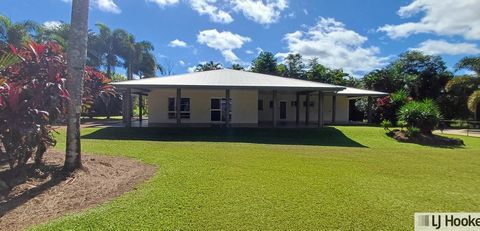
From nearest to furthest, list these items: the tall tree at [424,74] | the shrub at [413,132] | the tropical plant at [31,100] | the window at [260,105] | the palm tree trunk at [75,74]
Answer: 1. the tropical plant at [31,100]
2. the palm tree trunk at [75,74]
3. the shrub at [413,132]
4. the window at [260,105]
5. the tall tree at [424,74]

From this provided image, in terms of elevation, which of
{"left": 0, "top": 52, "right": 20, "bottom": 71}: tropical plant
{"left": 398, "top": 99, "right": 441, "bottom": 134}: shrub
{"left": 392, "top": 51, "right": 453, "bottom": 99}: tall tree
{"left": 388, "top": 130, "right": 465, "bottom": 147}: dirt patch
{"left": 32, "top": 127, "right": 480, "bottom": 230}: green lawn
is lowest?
{"left": 32, "top": 127, "right": 480, "bottom": 230}: green lawn

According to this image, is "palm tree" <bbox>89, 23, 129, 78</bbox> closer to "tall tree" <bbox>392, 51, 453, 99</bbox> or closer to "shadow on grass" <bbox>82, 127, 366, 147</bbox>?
"shadow on grass" <bbox>82, 127, 366, 147</bbox>

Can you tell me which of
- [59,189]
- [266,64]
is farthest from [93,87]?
[266,64]

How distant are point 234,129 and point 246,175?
1107 centimetres

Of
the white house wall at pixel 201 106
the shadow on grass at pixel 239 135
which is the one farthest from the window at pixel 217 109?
the shadow on grass at pixel 239 135

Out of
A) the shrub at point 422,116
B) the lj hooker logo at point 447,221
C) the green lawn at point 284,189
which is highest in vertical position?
the shrub at point 422,116

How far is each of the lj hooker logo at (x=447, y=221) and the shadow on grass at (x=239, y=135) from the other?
938 cm

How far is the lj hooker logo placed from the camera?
16.5 ft

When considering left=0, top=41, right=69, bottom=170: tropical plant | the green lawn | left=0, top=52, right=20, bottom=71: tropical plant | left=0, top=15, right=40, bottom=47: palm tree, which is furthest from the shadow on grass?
left=0, top=15, right=40, bottom=47: palm tree

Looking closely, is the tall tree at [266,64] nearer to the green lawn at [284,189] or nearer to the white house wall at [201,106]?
the white house wall at [201,106]

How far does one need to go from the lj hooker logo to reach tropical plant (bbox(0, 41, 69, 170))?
6.72 m

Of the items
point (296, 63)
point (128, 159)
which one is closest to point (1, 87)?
point (128, 159)

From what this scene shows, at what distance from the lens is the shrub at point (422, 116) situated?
55.6ft

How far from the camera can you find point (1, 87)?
5973 millimetres
